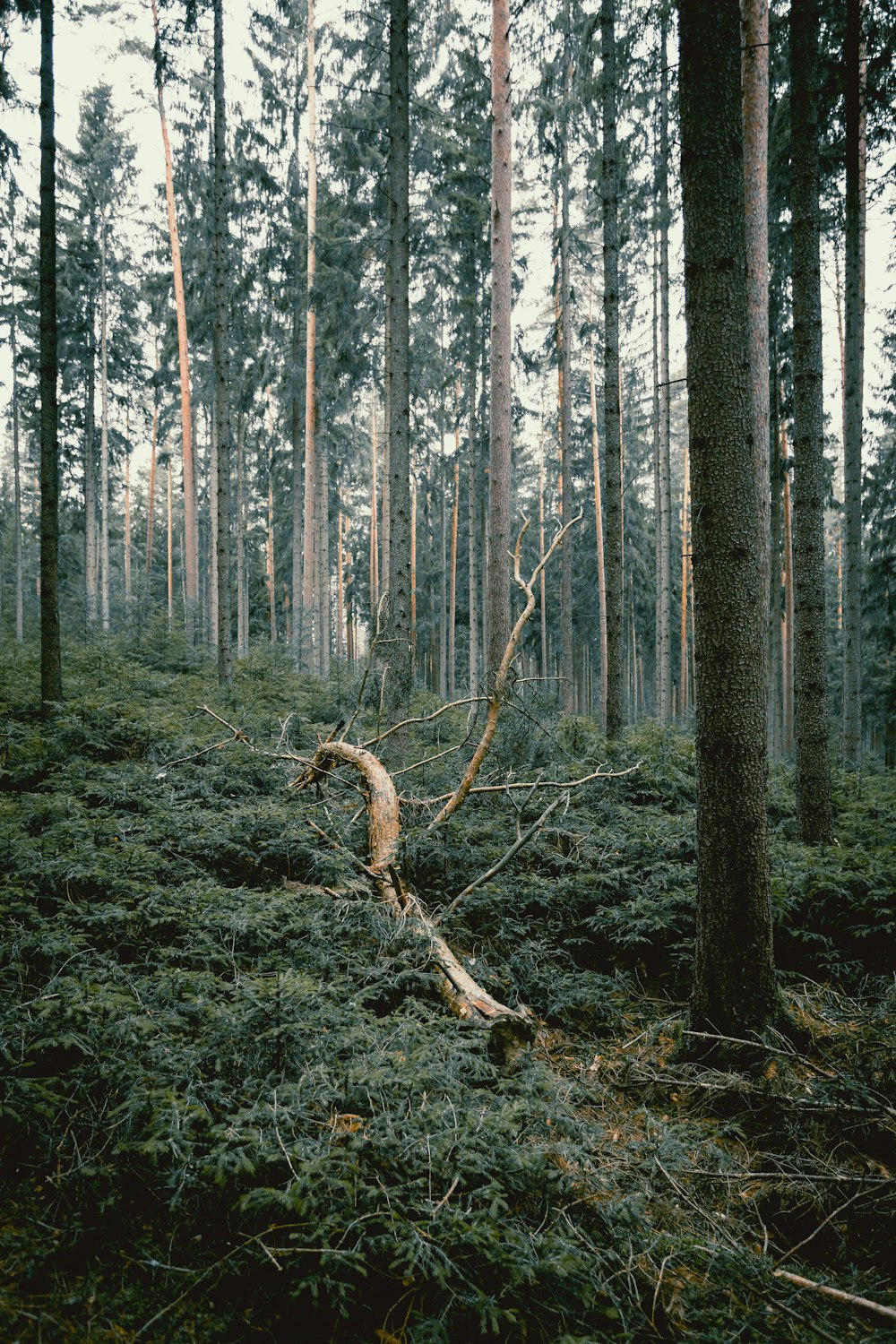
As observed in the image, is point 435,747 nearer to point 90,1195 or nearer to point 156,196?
point 90,1195

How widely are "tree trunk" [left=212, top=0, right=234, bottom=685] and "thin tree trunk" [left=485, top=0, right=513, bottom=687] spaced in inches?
190

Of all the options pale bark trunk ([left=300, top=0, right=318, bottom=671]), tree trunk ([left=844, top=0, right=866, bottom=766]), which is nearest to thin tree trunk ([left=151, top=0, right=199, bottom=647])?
pale bark trunk ([left=300, top=0, right=318, bottom=671])

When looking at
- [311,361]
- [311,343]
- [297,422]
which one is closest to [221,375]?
[311,361]

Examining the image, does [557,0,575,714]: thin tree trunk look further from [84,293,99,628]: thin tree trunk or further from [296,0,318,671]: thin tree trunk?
[84,293,99,628]: thin tree trunk

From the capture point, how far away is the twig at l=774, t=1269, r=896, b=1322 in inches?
85.4

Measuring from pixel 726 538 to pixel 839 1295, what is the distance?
3.26 metres

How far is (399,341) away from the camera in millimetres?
9336

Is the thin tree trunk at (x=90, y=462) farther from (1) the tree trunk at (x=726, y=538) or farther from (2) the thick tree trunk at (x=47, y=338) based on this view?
(1) the tree trunk at (x=726, y=538)

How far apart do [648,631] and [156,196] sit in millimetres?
28334

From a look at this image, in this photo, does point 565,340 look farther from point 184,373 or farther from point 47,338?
point 47,338

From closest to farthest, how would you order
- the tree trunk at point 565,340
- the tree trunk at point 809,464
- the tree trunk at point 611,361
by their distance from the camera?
the tree trunk at point 809,464, the tree trunk at point 611,361, the tree trunk at point 565,340

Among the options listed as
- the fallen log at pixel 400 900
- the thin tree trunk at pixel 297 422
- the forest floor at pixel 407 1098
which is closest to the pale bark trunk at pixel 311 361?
the thin tree trunk at pixel 297 422

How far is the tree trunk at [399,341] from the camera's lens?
9.15 m

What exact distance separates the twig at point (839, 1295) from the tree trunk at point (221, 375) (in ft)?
36.8
